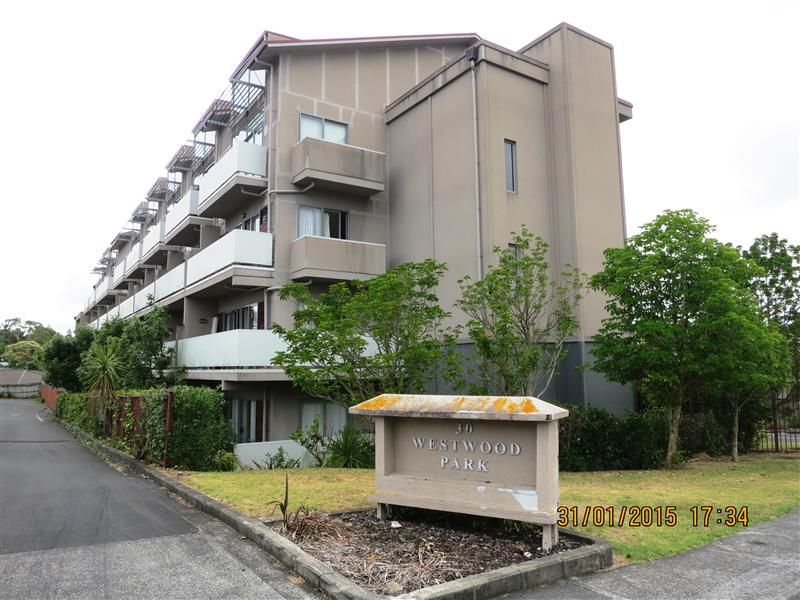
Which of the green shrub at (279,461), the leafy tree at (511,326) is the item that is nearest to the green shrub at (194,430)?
the green shrub at (279,461)

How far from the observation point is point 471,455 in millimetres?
7262

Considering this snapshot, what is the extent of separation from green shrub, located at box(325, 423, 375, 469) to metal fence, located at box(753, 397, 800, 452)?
13.3 m

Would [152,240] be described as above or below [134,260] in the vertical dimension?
above

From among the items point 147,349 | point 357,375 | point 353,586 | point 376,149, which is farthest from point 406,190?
point 353,586

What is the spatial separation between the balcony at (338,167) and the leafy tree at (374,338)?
5704 mm

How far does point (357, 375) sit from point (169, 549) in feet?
23.5

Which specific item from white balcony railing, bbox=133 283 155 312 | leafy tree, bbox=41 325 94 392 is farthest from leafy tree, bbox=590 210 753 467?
leafy tree, bbox=41 325 94 392

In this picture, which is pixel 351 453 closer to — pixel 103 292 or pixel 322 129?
pixel 322 129

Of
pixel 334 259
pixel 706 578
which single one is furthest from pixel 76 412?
pixel 706 578

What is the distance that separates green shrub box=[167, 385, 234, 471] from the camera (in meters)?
12.6

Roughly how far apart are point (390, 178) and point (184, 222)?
364 inches

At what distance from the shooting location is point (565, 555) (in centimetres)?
621
